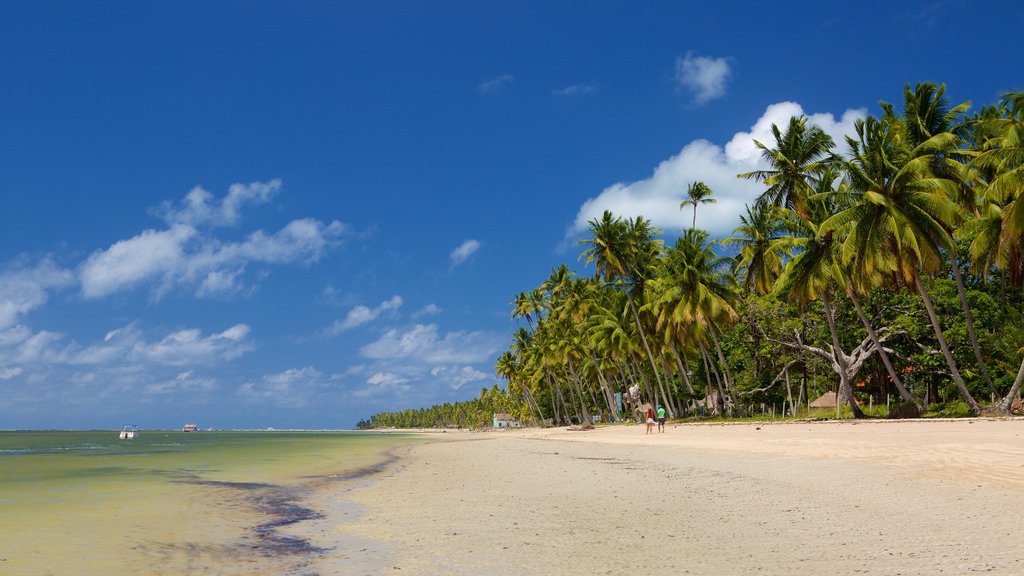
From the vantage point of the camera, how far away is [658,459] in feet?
59.0

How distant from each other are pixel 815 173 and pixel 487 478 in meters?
28.3

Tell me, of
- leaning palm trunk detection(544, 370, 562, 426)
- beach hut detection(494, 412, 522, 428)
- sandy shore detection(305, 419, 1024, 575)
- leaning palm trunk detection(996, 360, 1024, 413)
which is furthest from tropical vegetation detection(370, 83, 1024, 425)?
beach hut detection(494, 412, 522, 428)

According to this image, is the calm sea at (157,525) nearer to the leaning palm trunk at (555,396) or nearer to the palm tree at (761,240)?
the palm tree at (761,240)

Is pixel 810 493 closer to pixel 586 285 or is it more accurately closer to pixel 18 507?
pixel 18 507

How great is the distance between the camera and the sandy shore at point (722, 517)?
19.7 feet

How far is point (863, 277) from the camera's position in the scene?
85.8ft

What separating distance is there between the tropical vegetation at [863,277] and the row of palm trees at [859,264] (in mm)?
95

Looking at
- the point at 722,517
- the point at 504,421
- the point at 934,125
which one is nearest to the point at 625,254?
the point at 934,125

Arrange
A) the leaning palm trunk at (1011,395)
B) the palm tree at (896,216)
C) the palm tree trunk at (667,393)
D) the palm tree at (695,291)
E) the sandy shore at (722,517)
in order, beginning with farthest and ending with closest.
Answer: the palm tree trunk at (667,393), the palm tree at (695,291), the palm tree at (896,216), the leaning palm trunk at (1011,395), the sandy shore at (722,517)

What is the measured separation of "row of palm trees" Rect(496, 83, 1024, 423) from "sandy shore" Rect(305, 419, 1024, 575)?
11307mm

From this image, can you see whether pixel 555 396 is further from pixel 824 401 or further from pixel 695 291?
pixel 695 291

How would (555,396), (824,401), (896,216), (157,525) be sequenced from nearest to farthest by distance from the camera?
(157,525) → (896,216) → (824,401) → (555,396)

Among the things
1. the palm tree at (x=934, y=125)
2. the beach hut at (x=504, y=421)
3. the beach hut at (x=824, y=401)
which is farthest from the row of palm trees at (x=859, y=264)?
the beach hut at (x=504, y=421)

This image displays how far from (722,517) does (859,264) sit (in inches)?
819
